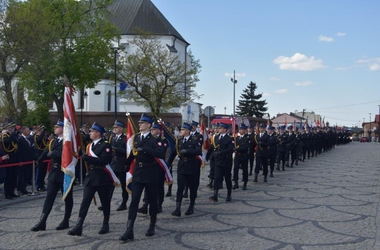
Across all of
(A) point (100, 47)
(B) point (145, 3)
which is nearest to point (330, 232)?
(A) point (100, 47)

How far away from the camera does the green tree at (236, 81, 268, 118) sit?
99625 mm

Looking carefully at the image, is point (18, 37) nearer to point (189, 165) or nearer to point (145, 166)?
point (189, 165)

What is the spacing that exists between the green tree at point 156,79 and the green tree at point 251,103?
184 ft

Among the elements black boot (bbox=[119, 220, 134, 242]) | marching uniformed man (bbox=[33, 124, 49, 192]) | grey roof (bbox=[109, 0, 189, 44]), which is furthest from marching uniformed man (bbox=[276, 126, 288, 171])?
grey roof (bbox=[109, 0, 189, 44])

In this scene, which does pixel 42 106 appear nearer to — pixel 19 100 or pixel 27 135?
pixel 19 100

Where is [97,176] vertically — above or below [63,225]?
above

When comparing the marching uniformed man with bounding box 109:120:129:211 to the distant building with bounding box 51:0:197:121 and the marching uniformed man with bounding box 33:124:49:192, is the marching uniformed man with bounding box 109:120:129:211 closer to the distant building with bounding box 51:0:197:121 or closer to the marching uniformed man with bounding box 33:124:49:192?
the marching uniformed man with bounding box 33:124:49:192

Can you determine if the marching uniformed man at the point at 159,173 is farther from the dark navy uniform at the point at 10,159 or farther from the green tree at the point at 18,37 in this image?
the green tree at the point at 18,37

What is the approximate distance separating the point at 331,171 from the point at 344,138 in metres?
39.0

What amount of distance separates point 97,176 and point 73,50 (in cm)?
3470

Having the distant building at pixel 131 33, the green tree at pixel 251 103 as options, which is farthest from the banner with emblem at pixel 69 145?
the green tree at pixel 251 103

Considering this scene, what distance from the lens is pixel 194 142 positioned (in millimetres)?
10203

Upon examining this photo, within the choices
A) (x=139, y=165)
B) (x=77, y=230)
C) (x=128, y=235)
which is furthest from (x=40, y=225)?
(x=139, y=165)

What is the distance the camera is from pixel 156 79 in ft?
140
